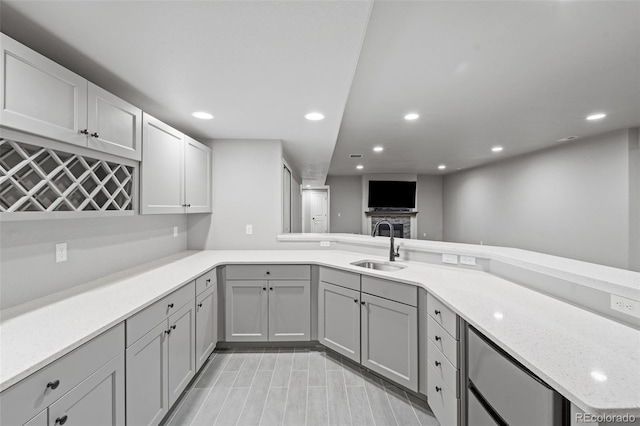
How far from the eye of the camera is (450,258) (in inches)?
87.0

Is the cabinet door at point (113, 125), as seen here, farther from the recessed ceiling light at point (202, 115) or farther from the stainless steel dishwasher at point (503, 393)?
the stainless steel dishwasher at point (503, 393)

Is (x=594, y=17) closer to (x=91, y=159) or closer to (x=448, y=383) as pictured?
(x=448, y=383)

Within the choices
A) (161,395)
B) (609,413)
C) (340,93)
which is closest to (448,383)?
(609,413)

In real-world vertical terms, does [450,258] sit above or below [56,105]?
below

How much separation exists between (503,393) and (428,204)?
8.96 m

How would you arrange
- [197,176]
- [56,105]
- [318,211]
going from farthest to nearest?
[318,211], [197,176], [56,105]

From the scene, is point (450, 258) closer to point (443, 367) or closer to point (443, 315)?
point (443, 315)

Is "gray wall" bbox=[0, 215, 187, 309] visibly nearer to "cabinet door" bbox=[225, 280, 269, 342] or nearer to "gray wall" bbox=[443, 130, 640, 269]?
"cabinet door" bbox=[225, 280, 269, 342]

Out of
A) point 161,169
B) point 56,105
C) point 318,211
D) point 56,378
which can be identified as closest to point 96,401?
point 56,378

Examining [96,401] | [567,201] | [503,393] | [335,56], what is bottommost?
[96,401]

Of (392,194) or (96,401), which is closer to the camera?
(96,401)

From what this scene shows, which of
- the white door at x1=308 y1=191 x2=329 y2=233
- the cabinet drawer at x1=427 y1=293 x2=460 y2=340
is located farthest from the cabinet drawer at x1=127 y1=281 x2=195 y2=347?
the white door at x1=308 y1=191 x2=329 y2=233

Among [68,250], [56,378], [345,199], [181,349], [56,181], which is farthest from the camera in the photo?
[345,199]

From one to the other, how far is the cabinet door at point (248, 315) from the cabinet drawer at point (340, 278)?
597mm
